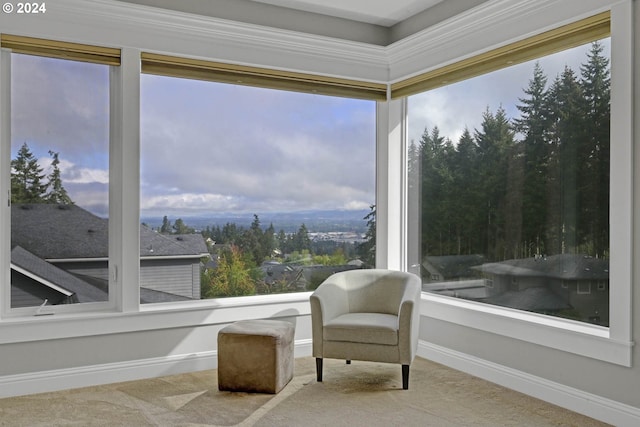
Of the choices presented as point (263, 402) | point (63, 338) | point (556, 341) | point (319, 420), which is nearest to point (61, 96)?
point (63, 338)

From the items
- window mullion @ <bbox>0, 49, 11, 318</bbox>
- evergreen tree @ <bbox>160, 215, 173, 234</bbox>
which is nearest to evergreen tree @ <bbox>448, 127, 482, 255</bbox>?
evergreen tree @ <bbox>160, 215, 173, 234</bbox>

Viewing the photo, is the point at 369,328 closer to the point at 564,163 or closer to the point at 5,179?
the point at 564,163

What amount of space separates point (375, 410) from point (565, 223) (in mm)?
1645

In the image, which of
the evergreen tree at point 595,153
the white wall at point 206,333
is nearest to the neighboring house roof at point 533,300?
the white wall at point 206,333

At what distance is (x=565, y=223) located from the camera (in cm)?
349

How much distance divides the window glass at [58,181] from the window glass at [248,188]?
1.06 ft

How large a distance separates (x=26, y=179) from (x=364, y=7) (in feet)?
9.02

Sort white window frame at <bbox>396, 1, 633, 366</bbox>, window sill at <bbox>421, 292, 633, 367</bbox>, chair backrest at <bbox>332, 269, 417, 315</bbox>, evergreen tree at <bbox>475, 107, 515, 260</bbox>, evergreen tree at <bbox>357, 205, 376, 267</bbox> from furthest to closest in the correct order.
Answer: evergreen tree at <bbox>357, 205, 376, 267</bbox> < chair backrest at <bbox>332, 269, 417, 315</bbox> < evergreen tree at <bbox>475, 107, 515, 260</bbox> < window sill at <bbox>421, 292, 633, 367</bbox> < white window frame at <bbox>396, 1, 633, 366</bbox>

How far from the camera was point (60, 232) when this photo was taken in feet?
12.3

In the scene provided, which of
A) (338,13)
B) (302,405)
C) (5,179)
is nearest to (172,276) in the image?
(5,179)

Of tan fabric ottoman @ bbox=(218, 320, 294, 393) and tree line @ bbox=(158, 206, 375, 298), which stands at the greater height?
tree line @ bbox=(158, 206, 375, 298)

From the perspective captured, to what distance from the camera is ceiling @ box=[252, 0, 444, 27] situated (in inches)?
167

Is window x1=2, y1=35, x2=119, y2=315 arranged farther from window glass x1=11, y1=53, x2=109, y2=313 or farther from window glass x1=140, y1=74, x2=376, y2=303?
window glass x1=140, y1=74, x2=376, y2=303

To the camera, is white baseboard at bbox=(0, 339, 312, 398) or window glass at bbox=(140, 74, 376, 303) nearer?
white baseboard at bbox=(0, 339, 312, 398)
